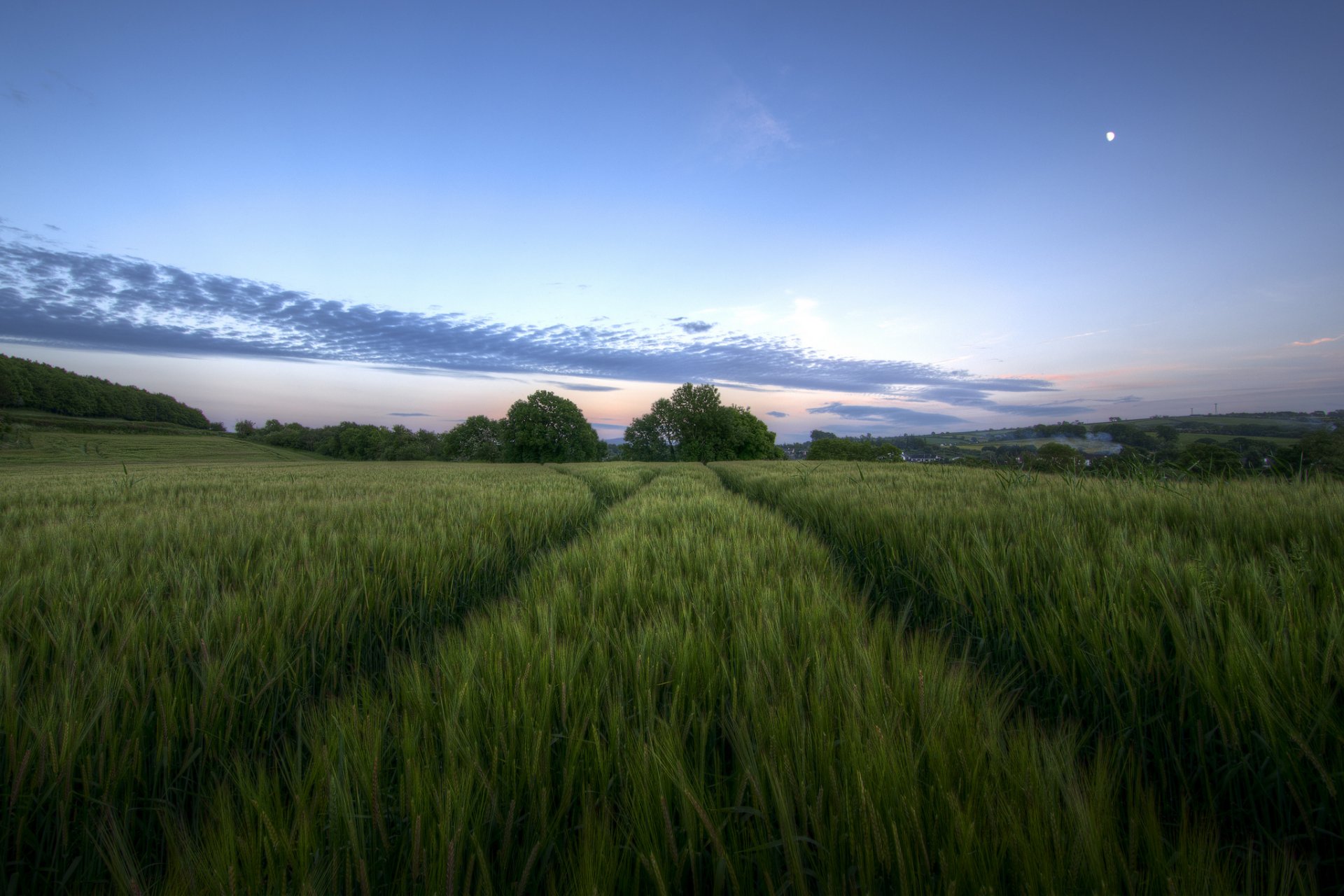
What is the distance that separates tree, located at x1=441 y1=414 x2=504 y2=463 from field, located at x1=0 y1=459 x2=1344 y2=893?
6689cm

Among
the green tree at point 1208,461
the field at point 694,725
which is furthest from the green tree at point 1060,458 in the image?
the field at point 694,725

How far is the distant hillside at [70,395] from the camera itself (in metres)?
59.9

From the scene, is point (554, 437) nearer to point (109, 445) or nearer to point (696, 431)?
point (696, 431)

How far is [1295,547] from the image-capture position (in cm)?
180

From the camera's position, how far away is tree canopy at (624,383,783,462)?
5681cm

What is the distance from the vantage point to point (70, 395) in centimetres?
6575

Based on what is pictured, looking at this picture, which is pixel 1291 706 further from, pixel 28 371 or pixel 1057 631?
pixel 28 371

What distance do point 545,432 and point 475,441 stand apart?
1993cm

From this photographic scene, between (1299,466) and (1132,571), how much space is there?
365 cm

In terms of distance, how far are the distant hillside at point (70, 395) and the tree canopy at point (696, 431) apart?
77.9 m

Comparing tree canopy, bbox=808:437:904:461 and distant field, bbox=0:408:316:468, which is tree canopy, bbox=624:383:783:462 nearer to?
tree canopy, bbox=808:437:904:461

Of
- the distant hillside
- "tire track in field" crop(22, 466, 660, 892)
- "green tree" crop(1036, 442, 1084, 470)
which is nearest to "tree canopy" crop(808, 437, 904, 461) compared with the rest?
"green tree" crop(1036, 442, 1084, 470)

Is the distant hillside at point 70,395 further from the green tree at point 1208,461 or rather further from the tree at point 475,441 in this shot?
the green tree at point 1208,461

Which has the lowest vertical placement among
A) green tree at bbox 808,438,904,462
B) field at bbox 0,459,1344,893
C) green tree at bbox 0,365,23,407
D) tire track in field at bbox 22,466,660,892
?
green tree at bbox 808,438,904,462
